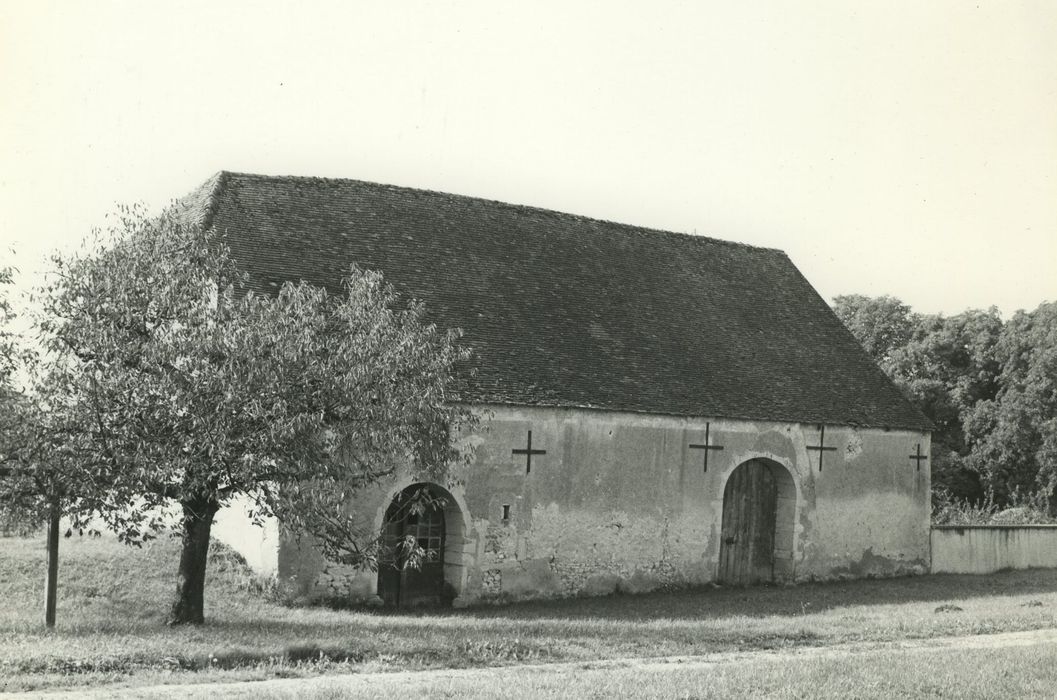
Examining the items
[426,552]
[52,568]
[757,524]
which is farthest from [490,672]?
[757,524]

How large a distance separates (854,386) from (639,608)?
27.4ft

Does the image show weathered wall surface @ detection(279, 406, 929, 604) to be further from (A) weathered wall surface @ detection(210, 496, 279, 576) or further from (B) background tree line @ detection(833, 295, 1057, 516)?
(B) background tree line @ detection(833, 295, 1057, 516)

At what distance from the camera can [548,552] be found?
17.3 m

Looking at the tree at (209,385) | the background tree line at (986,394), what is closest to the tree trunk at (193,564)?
the tree at (209,385)

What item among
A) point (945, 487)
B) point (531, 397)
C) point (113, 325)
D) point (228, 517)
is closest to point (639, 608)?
point (531, 397)

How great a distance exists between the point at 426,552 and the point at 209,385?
601 cm

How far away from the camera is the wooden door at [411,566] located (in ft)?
53.7

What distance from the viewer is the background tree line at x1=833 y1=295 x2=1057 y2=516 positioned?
35344 mm

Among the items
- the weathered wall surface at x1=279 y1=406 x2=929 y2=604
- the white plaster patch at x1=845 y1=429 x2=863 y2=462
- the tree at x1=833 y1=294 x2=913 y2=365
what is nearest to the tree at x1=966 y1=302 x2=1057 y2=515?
the tree at x1=833 y1=294 x2=913 y2=365

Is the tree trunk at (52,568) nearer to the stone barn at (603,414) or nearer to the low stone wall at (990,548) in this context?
the stone barn at (603,414)

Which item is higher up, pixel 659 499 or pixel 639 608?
pixel 659 499

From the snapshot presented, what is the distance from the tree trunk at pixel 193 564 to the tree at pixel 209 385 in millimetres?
19

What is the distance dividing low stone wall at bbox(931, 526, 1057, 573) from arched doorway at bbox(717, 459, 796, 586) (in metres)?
4.33

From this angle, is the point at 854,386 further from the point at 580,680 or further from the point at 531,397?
the point at 580,680
